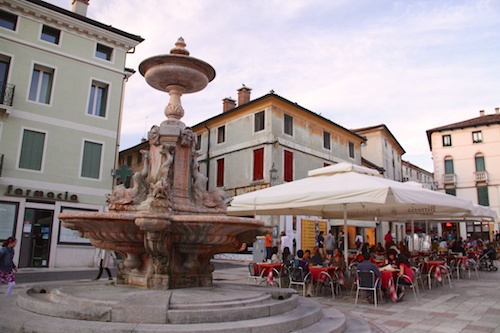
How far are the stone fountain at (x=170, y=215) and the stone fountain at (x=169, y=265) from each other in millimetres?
15

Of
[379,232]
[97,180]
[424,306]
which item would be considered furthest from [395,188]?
[379,232]

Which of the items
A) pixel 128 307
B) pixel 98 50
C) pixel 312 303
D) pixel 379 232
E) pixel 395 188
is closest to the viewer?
pixel 128 307

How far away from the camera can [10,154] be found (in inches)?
613

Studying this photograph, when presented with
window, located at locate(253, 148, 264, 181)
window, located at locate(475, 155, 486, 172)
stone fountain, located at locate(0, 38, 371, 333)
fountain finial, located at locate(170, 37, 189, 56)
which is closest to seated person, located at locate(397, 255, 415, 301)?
stone fountain, located at locate(0, 38, 371, 333)

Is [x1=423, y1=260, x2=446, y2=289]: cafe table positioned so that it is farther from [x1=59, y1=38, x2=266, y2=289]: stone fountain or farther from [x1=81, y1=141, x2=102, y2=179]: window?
[x1=81, y1=141, x2=102, y2=179]: window

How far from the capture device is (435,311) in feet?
22.9

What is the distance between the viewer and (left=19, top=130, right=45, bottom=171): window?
1598cm

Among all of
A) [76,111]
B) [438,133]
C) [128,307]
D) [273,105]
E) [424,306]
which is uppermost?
[438,133]

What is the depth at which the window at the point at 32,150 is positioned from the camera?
15981 millimetres

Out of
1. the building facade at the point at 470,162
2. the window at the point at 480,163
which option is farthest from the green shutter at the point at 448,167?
the window at the point at 480,163

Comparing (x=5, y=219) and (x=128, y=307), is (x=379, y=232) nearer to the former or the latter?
(x=5, y=219)

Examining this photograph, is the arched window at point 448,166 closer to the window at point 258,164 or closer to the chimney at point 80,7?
the window at point 258,164

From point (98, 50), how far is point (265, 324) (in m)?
18.2

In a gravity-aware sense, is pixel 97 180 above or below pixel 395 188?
above
